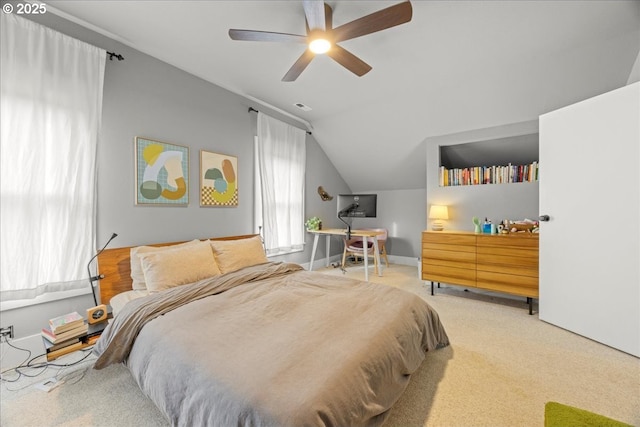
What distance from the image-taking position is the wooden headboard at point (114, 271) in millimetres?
2260

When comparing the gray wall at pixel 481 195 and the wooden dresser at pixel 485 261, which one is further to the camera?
the gray wall at pixel 481 195

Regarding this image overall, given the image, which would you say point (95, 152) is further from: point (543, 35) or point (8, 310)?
point (543, 35)

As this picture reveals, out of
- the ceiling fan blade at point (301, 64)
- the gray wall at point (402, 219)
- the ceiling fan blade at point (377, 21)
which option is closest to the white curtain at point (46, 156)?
the ceiling fan blade at point (301, 64)

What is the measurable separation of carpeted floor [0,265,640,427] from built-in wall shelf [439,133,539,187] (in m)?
1.90

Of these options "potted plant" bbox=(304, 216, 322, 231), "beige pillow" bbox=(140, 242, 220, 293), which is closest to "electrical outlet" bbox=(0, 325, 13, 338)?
"beige pillow" bbox=(140, 242, 220, 293)

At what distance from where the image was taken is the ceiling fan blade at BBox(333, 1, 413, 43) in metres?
1.61

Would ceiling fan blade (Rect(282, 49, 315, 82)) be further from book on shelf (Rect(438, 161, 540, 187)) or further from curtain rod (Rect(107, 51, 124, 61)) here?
book on shelf (Rect(438, 161, 540, 187))

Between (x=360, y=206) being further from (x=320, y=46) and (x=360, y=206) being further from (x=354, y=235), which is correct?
(x=320, y=46)

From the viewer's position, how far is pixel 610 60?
2502 millimetres

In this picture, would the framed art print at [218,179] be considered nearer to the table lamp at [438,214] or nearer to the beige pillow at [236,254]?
the beige pillow at [236,254]

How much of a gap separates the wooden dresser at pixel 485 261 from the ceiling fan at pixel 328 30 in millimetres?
2404

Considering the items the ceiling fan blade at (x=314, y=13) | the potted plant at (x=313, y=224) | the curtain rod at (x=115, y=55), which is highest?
the curtain rod at (x=115, y=55)

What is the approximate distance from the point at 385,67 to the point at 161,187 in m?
2.71

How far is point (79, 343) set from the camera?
188 centimetres
